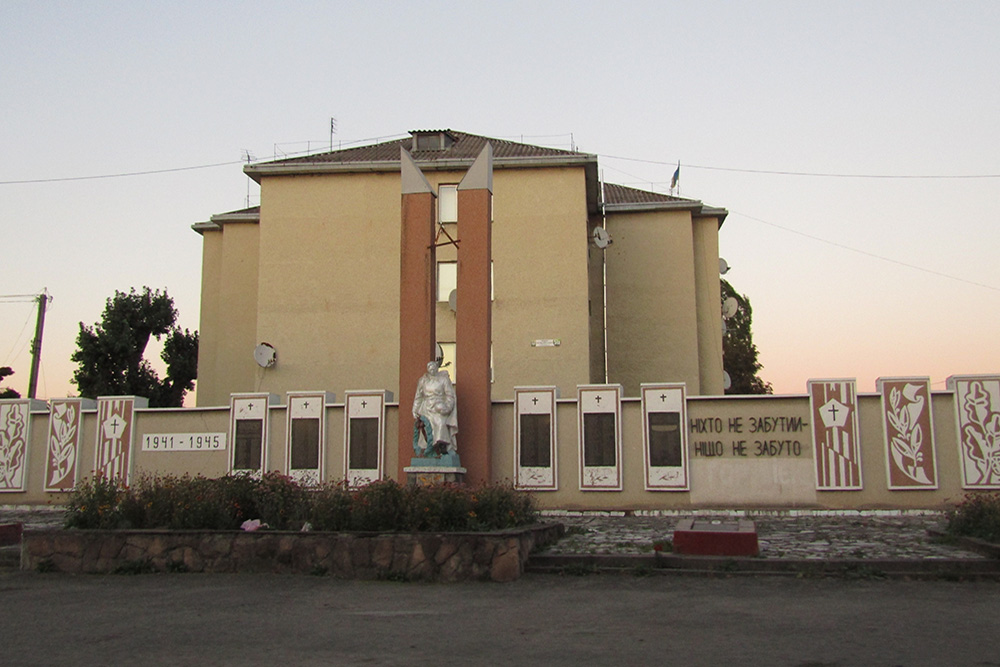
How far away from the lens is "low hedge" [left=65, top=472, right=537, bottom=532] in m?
13.2

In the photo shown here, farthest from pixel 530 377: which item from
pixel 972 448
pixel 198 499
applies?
pixel 198 499

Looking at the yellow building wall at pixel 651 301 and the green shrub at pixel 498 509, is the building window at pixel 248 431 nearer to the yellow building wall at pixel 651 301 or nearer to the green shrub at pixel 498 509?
Result: the green shrub at pixel 498 509

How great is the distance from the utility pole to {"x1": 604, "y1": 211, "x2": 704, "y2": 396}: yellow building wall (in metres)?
22.5

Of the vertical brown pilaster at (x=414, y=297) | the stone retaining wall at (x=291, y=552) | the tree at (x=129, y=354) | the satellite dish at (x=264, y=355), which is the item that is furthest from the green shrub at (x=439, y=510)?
the tree at (x=129, y=354)

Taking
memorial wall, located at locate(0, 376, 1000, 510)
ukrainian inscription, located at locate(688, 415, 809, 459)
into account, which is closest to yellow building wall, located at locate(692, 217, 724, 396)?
ukrainian inscription, located at locate(688, 415, 809, 459)

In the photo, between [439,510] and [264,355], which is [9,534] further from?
[264,355]

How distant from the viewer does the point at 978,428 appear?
2039cm

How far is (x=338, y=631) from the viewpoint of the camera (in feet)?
29.7

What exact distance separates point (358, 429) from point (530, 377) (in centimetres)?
734

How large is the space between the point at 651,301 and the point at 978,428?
1376 centimetres

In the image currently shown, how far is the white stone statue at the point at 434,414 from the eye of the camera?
1922 cm

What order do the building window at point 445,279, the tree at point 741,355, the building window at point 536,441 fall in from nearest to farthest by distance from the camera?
the building window at point 536,441, the building window at point 445,279, the tree at point 741,355

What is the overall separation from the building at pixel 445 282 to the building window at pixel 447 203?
49 millimetres

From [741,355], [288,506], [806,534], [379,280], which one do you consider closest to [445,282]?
[379,280]
